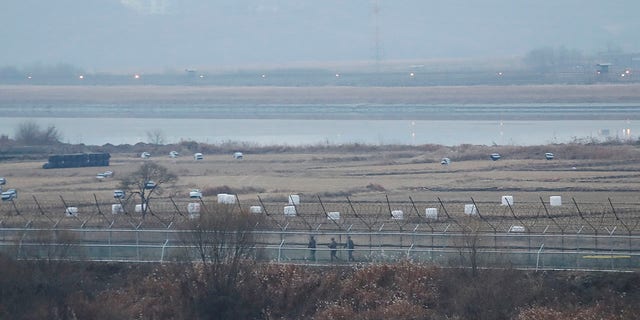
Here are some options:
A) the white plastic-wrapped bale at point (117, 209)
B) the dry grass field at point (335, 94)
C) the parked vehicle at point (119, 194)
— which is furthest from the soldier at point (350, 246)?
the dry grass field at point (335, 94)

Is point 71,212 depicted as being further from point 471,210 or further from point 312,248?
point 471,210

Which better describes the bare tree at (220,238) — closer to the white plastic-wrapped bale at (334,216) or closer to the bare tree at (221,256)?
the bare tree at (221,256)

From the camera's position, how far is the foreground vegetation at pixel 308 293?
12.6 meters

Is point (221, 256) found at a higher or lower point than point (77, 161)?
lower

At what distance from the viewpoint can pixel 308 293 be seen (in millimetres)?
13352

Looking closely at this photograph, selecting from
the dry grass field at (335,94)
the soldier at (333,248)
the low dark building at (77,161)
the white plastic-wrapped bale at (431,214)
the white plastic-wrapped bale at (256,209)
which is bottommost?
the soldier at (333,248)

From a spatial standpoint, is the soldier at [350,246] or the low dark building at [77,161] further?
the low dark building at [77,161]

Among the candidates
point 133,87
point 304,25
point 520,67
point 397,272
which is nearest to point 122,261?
point 397,272

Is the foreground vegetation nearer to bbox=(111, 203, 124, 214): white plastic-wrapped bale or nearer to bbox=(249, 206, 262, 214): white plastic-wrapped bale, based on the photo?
bbox=(249, 206, 262, 214): white plastic-wrapped bale

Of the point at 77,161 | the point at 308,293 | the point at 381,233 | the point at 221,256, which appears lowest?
the point at 308,293

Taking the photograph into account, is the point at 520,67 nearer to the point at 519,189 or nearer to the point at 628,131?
the point at 628,131

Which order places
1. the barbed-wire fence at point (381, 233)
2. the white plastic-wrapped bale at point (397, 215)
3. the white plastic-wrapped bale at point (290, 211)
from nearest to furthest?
the barbed-wire fence at point (381, 233) < the white plastic-wrapped bale at point (397, 215) < the white plastic-wrapped bale at point (290, 211)

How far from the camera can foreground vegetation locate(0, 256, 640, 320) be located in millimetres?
12562

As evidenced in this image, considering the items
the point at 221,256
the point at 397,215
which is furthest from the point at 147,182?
the point at 221,256
